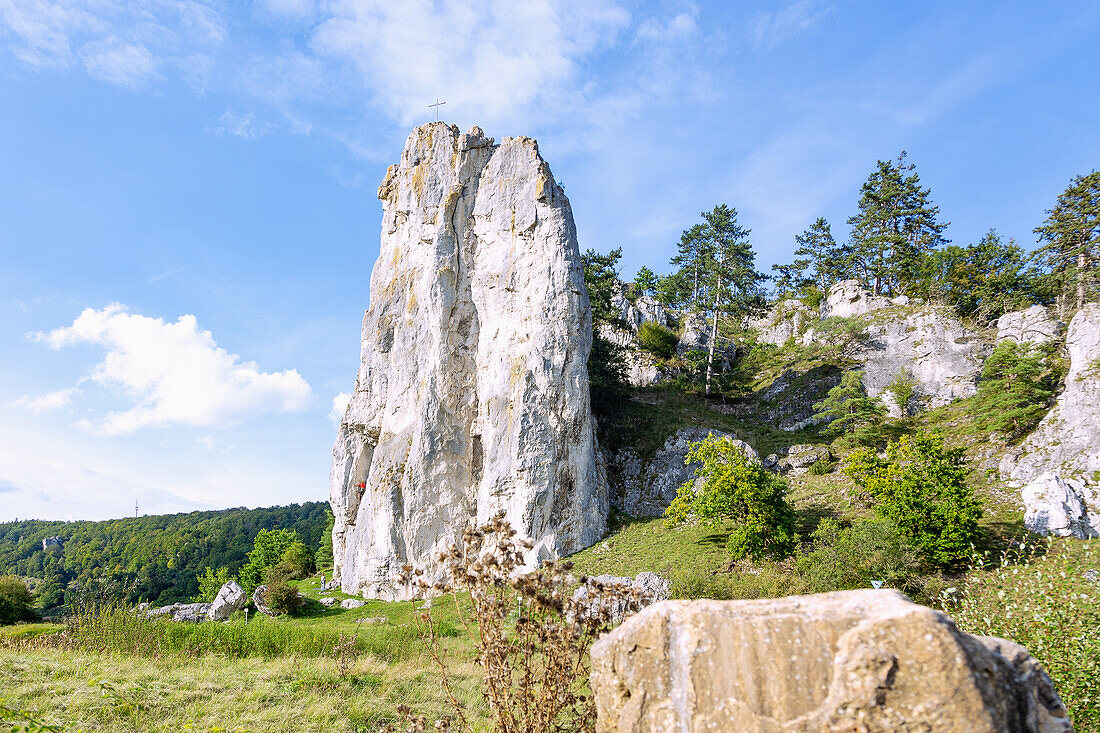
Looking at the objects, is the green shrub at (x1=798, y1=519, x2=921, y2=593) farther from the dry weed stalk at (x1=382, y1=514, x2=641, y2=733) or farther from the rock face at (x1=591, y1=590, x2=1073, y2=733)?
the rock face at (x1=591, y1=590, x2=1073, y2=733)

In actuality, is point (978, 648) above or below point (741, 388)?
below

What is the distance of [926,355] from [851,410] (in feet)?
22.6

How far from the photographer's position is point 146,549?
180 feet

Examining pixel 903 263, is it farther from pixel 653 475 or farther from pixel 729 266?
pixel 653 475

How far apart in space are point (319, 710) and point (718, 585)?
39.3 feet

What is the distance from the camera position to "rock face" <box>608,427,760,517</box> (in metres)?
28.9

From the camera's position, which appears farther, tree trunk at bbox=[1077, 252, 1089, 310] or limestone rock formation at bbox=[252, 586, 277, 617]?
tree trunk at bbox=[1077, 252, 1089, 310]

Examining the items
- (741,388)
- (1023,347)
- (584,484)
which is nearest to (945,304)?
(1023,347)

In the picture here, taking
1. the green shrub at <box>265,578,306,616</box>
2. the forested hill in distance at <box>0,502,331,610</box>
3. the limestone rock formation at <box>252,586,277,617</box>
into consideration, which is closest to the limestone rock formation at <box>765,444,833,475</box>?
the green shrub at <box>265,578,306,616</box>

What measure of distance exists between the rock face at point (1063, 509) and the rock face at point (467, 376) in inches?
657

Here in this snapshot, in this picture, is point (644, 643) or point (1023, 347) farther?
point (1023, 347)

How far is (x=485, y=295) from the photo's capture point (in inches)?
1167

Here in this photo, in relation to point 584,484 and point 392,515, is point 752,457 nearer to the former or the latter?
point 584,484

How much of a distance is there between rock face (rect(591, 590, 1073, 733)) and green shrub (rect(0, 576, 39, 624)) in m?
26.3
